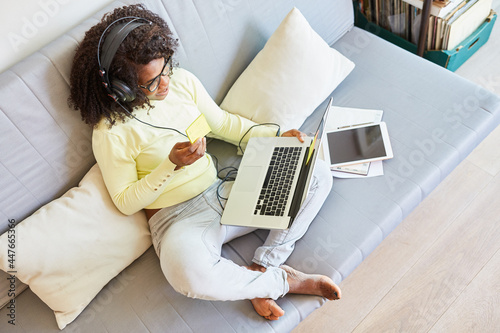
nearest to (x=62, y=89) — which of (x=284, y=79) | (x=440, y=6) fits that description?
(x=284, y=79)

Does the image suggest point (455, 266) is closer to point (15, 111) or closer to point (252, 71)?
point (252, 71)

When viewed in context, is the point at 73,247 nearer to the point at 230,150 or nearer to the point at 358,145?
the point at 230,150

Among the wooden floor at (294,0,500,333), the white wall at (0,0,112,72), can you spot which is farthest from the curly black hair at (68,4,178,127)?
the wooden floor at (294,0,500,333)

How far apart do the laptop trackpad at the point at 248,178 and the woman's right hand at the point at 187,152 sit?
9.9 inches

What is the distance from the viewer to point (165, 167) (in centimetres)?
123

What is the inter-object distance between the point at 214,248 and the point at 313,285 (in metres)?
0.31

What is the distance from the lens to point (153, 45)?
1198 mm

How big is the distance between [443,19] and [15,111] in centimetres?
172

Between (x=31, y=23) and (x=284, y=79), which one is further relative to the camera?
(x=284, y=79)

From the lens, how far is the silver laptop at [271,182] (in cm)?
130

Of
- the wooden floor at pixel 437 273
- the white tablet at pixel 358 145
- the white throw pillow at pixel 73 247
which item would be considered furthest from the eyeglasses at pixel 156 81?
the wooden floor at pixel 437 273

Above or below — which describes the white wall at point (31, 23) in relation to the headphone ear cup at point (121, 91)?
above

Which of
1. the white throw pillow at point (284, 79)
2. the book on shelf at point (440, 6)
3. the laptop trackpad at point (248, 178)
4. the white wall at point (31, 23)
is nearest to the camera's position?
the white wall at point (31, 23)

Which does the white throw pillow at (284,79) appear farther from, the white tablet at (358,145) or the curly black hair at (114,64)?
the curly black hair at (114,64)
